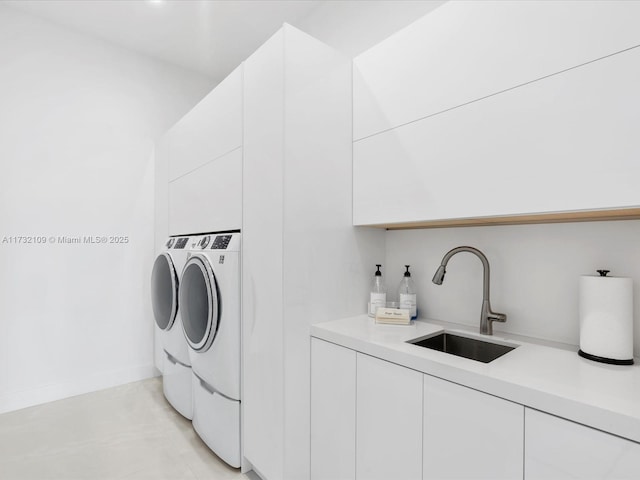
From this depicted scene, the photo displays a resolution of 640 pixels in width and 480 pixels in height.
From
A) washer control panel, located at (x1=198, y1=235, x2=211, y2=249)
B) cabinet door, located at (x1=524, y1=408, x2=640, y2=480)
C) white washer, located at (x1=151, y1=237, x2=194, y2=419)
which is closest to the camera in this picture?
cabinet door, located at (x1=524, y1=408, x2=640, y2=480)

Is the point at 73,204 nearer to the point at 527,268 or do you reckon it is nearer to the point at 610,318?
the point at 527,268

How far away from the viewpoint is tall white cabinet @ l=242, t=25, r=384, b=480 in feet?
4.87

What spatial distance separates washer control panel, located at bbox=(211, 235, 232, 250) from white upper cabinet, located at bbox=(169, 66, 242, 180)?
1.66ft

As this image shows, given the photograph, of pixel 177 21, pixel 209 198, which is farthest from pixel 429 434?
pixel 177 21

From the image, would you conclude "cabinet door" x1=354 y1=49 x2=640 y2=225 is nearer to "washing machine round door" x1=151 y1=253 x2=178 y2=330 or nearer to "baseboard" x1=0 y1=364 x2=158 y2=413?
"washing machine round door" x1=151 y1=253 x2=178 y2=330

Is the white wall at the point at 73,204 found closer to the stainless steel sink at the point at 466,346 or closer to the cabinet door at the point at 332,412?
the cabinet door at the point at 332,412

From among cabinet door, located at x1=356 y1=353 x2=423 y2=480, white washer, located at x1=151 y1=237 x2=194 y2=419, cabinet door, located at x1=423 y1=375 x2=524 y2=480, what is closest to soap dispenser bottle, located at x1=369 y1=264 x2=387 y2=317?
cabinet door, located at x1=356 y1=353 x2=423 y2=480

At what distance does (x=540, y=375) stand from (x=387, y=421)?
54 centimetres

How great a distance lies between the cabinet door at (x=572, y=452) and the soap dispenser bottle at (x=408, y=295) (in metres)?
0.83

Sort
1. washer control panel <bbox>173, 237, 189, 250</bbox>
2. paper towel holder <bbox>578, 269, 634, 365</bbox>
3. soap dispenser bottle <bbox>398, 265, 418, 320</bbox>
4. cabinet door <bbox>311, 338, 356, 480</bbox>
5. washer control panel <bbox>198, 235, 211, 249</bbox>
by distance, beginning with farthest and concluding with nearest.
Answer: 1. washer control panel <bbox>173, 237, 189, 250</bbox>
2. washer control panel <bbox>198, 235, 211, 249</bbox>
3. soap dispenser bottle <bbox>398, 265, 418, 320</bbox>
4. cabinet door <bbox>311, 338, 356, 480</bbox>
5. paper towel holder <bbox>578, 269, 634, 365</bbox>

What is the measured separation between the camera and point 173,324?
229cm

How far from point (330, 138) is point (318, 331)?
3.11 feet

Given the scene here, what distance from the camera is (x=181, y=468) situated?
175 cm

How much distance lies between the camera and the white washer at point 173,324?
218cm
